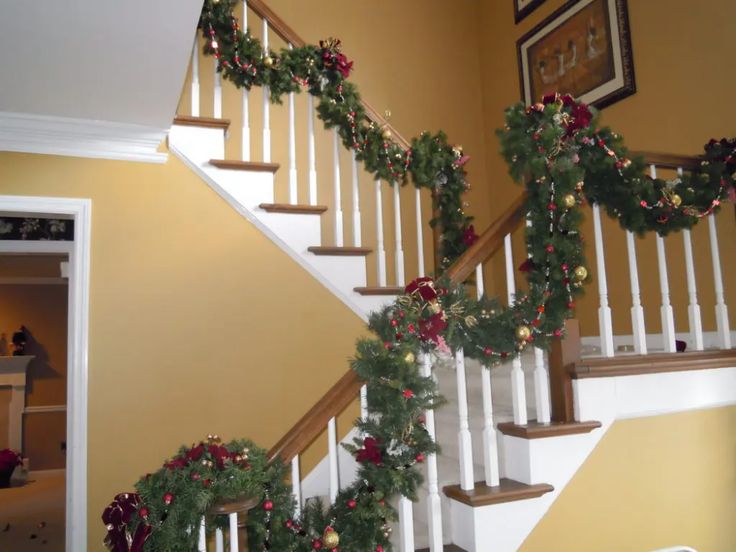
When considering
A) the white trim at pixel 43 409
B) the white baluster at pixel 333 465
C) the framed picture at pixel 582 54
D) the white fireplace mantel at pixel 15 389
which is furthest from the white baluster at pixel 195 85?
the white trim at pixel 43 409

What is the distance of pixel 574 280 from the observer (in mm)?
2275

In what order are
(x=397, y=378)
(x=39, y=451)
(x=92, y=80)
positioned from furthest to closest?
1. (x=39, y=451)
2. (x=92, y=80)
3. (x=397, y=378)

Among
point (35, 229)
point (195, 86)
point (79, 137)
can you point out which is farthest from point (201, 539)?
point (35, 229)

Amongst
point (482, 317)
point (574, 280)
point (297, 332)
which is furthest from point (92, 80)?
point (574, 280)

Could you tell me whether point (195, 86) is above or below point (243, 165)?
above

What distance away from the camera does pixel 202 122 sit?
→ 10.4 feet

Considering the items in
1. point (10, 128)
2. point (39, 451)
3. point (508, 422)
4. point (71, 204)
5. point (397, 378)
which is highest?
point (10, 128)

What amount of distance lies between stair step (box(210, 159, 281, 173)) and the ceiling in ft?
1.22

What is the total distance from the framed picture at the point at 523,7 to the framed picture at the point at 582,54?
0.19 m

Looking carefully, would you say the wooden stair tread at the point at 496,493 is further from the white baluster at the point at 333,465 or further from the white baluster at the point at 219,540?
the white baluster at the point at 219,540

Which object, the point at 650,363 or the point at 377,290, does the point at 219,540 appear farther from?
the point at 650,363

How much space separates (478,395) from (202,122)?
203 cm

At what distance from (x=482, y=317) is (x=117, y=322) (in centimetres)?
189

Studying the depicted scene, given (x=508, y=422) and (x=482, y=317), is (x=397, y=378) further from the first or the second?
(x=508, y=422)
